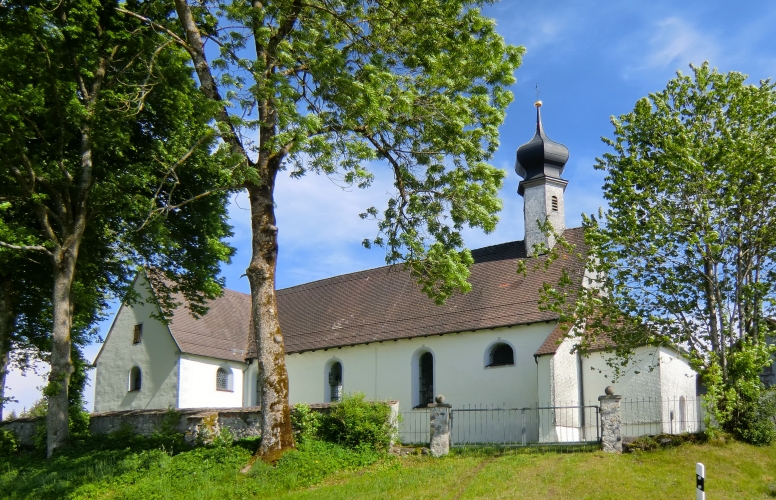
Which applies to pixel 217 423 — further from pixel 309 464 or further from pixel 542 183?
pixel 542 183

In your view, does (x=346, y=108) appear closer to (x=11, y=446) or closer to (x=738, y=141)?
(x=738, y=141)

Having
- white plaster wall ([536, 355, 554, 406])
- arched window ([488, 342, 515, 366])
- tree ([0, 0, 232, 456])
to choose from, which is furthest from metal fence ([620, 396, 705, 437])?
tree ([0, 0, 232, 456])

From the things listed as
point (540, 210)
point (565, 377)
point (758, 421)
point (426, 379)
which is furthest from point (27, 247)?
point (540, 210)

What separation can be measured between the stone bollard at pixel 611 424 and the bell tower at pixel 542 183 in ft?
42.3

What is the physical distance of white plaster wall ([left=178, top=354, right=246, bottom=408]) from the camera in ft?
93.4

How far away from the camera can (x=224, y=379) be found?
30.1 metres

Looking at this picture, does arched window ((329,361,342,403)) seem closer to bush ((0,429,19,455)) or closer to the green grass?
bush ((0,429,19,455))

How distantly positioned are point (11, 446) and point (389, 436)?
1096 centimetres

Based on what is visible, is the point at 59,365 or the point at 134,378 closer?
the point at 59,365

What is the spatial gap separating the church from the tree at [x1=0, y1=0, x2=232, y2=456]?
2.89 meters

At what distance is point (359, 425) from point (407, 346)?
34.4ft

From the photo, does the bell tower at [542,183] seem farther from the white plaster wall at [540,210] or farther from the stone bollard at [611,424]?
the stone bollard at [611,424]

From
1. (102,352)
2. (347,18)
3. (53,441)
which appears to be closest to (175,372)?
(102,352)

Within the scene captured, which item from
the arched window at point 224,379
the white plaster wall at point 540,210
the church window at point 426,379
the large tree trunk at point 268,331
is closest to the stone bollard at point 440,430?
the large tree trunk at point 268,331
